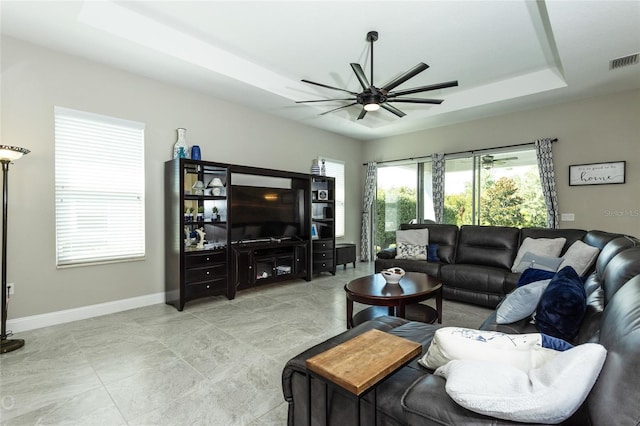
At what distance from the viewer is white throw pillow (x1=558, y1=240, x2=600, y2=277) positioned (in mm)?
2879

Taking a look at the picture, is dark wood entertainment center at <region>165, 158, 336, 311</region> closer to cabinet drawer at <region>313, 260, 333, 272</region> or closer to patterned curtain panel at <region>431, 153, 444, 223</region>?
cabinet drawer at <region>313, 260, 333, 272</region>

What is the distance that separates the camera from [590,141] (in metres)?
4.52

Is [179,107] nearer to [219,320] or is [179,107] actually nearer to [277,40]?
[277,40]

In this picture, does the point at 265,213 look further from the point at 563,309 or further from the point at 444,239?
the point at 563,309

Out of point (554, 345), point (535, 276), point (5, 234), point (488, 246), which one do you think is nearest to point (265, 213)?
point (5, 234)

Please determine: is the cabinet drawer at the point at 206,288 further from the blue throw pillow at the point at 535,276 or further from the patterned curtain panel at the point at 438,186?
the patterned curtain panel at the point at 438,186

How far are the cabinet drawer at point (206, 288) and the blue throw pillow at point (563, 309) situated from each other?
3512mm

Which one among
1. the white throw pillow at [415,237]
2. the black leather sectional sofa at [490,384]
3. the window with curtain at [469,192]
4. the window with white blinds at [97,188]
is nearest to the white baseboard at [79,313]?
the window with white blinds at [97,188]

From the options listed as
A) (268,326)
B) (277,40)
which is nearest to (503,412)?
(268,326)

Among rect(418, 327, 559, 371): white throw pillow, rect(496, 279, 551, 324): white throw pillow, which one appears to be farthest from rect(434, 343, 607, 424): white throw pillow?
rect(496, 279, 551, 324): white throw pillow

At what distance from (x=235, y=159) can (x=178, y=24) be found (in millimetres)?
1996

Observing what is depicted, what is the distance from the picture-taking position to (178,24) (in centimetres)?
324

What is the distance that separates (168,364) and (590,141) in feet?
→ 19.9

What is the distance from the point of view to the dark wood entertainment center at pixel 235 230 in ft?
12.7
